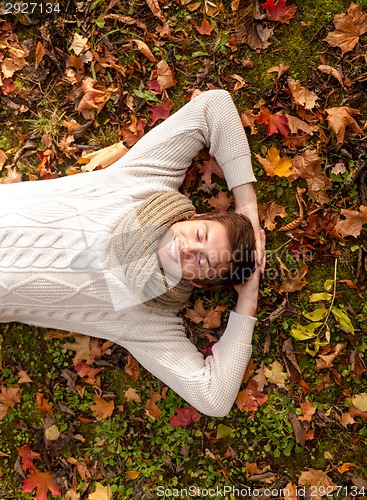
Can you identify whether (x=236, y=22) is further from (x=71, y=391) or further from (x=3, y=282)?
(x=71, y=391)

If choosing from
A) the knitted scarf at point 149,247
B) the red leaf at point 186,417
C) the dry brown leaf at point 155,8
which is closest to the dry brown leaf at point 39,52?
the dry brown leaf at point 155,8

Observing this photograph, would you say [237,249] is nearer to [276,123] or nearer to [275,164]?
[275,164]

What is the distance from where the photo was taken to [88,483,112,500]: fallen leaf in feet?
10.7

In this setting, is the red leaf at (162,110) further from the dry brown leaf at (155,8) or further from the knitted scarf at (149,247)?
the knitted scarf at (149,247)

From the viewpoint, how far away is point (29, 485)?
132 inches

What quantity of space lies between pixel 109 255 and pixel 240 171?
3.37 feet

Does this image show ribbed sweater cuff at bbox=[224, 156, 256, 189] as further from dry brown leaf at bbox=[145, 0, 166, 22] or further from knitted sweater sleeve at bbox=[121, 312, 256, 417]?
dry brown leaf at bbox=[145, 0, 166, 22]

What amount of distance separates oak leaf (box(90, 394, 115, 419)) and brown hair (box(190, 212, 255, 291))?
50.1 inches

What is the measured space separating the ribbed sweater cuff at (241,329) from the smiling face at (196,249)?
511mm

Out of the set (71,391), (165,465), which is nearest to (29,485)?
(71,391)

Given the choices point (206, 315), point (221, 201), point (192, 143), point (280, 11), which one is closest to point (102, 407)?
point (206, 315)

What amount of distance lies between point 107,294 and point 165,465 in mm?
1444

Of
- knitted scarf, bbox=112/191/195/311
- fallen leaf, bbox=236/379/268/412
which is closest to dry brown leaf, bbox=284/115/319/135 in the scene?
knitted scarf, bbox=112/191/195/311

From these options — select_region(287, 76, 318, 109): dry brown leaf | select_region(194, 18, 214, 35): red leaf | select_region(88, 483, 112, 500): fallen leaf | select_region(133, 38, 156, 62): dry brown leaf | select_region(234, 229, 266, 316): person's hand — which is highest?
select_region(194, 18, 214, 35): red leaf
